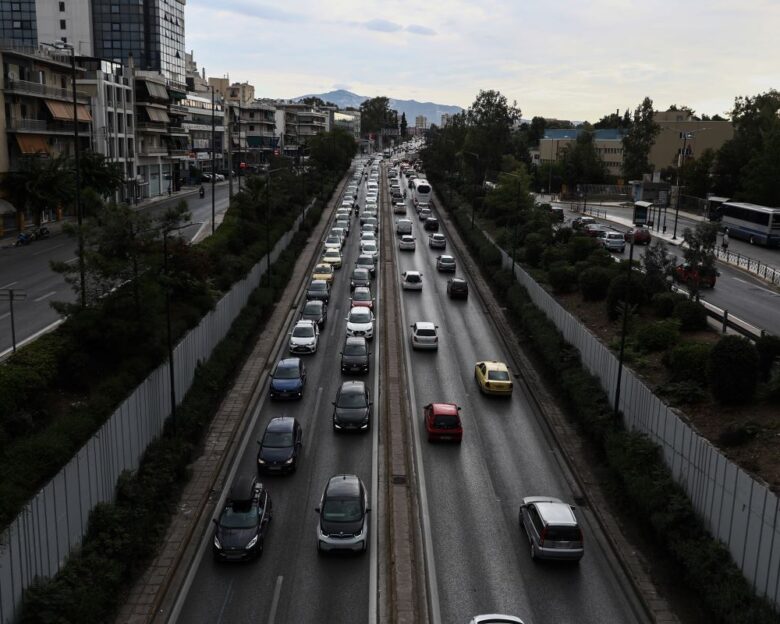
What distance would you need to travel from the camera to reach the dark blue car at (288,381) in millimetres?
32219

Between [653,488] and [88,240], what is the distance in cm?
2042

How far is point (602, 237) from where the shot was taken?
63375 millimetres

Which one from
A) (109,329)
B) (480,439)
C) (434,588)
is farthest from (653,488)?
(109,329)

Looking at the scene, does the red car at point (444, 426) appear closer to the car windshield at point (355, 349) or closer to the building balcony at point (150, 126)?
the car windshield at point (355, 349)

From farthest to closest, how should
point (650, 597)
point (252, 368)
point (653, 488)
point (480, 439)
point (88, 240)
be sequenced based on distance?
point (252, 368)
point (480, 439)
point (88, 240)
point (653, 488)
point (650, 597)

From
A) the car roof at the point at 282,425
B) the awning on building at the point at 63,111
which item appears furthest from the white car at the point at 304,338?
the awning on building at the point at 63,111

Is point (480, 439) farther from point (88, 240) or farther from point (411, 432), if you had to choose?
point (88, 240)

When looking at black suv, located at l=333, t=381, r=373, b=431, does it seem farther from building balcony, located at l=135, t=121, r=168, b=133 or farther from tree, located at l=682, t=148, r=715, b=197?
tree, located at l=682, t=148, r=715, b=197

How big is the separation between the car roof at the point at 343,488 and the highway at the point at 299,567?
55.4 inches

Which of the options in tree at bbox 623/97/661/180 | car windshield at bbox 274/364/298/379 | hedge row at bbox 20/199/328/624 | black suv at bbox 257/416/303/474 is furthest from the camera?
tree at bbox 623/97/661/180

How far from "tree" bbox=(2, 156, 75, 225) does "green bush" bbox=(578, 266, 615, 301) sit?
42.7m

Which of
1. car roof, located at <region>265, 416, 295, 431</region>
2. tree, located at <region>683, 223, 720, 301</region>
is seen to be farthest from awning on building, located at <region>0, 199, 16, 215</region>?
tree, located at <region>683, 223, 720, 301</region>

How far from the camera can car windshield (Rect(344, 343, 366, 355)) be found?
119 ft

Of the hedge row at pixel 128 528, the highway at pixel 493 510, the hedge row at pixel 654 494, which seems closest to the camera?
the hedge row at pixel 128 528
